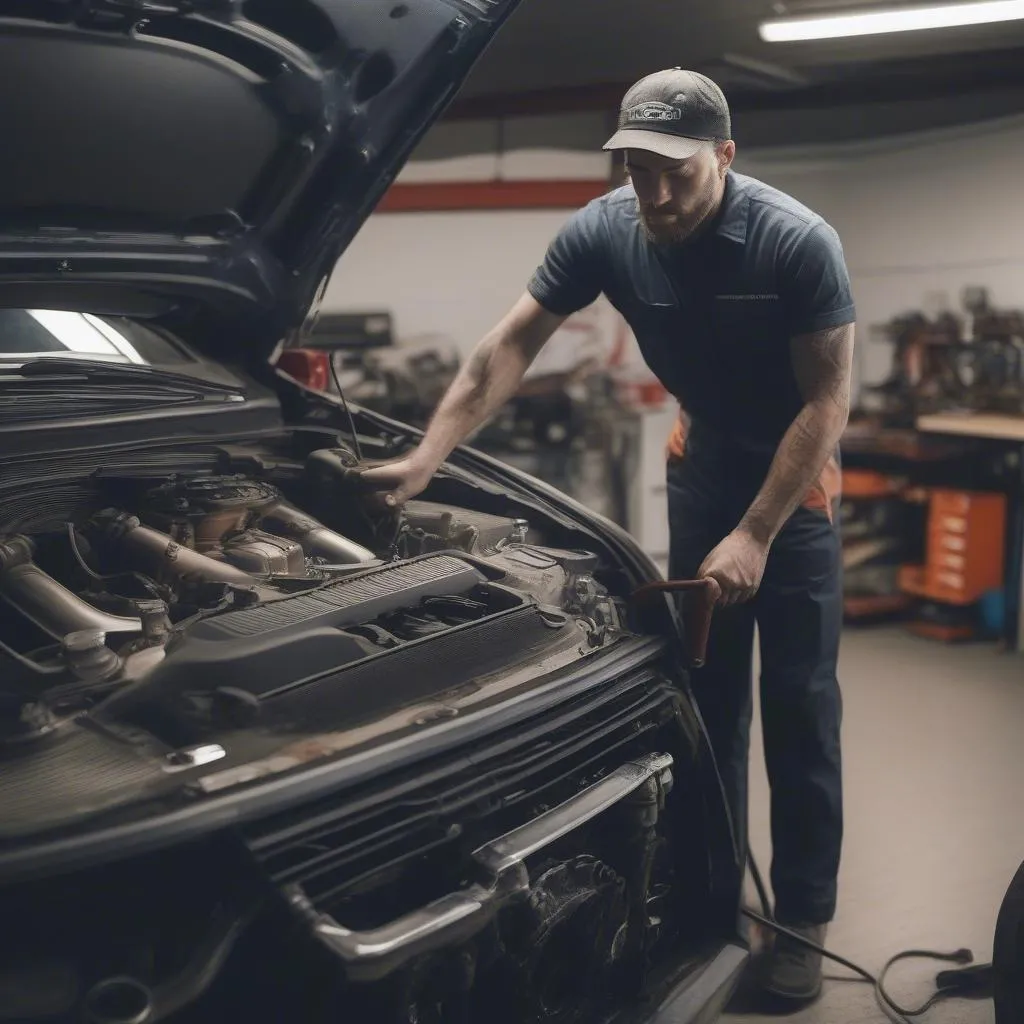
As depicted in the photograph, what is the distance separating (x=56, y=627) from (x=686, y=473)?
3.90 ft

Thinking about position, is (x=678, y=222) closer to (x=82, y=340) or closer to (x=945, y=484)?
(x=82, y=340)

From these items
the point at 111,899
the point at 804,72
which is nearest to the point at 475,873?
the point at 111,899

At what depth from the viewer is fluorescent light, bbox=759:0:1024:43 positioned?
3.59m

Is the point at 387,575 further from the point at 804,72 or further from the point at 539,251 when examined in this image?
the point at 804,72

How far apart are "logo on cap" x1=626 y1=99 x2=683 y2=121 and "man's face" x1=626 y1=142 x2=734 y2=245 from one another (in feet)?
0.18

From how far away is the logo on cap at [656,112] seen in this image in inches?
67.7

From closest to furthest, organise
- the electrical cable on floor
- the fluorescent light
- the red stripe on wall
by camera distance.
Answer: the electrical cable on floor
the fluorescent light
the red stripe on wall

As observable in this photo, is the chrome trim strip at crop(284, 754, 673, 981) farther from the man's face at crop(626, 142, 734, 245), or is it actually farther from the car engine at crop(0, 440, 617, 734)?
the man's face at crop(626, 142, 734, 245)

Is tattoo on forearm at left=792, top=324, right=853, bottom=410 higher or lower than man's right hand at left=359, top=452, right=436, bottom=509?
higher

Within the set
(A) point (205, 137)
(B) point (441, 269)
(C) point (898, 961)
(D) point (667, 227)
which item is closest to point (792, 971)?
(C) point (898, 961)

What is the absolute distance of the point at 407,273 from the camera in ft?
16.8

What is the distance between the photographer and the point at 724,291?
1863mm

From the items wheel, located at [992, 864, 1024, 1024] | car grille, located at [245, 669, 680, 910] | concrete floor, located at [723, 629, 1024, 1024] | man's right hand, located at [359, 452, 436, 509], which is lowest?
concrete floor, located at [723, 629, 1024, 1024]

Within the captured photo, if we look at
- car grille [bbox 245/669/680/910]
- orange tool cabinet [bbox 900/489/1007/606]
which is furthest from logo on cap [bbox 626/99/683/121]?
orange tool cabinet [bbox 900/489/1007/606]
